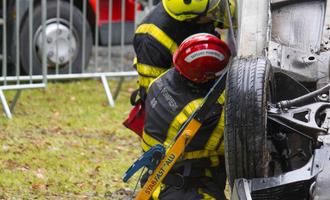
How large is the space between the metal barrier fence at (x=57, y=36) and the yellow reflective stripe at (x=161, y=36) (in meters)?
3.96

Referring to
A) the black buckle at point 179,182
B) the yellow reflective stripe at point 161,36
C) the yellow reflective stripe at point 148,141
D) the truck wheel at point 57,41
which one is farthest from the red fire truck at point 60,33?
the black buckle at point 179,182

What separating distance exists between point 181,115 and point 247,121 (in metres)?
0.64

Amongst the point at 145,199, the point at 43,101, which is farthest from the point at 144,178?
the point at 43,101

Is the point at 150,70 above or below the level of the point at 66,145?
above

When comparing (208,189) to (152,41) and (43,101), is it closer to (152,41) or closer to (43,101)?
(152,41)

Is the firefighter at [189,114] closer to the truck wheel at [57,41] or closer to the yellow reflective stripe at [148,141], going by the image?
the yellow reflective stripe at [148,141]

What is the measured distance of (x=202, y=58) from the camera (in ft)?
16.7

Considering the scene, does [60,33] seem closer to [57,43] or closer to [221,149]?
[57,43]

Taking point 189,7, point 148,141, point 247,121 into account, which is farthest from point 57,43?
point 247,121

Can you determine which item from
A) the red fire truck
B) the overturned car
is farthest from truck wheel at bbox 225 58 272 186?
the red fire truck

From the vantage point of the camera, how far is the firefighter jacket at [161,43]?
6199mm

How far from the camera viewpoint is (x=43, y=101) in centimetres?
1083

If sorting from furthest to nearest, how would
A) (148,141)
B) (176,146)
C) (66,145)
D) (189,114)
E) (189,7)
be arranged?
1. (66,145)
2. (189,7)
3. (148,141)
4. (189,114)
5. (176,146)

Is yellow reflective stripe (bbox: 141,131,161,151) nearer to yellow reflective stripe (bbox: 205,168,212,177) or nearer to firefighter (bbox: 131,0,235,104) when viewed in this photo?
yellow reflective stripe (bbox: 205,168,212,177)
